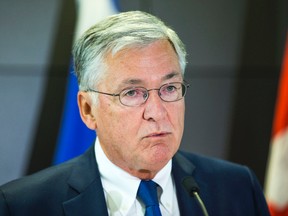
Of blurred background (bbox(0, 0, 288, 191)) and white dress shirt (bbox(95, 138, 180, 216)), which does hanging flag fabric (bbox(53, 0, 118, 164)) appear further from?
white dress shirt (bbox(95, 138, 180, 216))

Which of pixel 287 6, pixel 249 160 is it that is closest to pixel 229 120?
pixel 249 160

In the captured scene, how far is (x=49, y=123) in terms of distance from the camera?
9.72ft

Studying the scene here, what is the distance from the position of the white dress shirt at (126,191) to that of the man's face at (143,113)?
0.16ft

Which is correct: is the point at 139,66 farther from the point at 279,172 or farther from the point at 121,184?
the point at 279,172

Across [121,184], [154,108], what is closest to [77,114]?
[121,184]

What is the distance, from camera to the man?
1675mm

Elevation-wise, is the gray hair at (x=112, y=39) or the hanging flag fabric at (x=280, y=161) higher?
the gray hair at (x=112, y=39)

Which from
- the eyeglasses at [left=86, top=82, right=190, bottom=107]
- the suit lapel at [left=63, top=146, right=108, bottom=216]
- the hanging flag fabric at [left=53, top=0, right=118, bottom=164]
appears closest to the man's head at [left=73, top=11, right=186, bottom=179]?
the eyeglasses at [left=86, top=82, right=190, bottom=107]

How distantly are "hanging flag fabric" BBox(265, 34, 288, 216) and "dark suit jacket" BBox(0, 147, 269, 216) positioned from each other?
97 cm

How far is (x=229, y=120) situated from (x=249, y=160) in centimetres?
29

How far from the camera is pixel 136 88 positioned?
5.52 ft

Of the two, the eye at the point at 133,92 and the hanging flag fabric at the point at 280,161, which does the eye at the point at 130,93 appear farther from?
the hanging flag fabric at the point at 280,161

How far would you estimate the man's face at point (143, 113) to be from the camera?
1.66 meters

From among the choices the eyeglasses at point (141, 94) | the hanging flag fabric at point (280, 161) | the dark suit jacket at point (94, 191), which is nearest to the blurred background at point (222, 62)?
the hanging flag fabric at point (280, 161)
